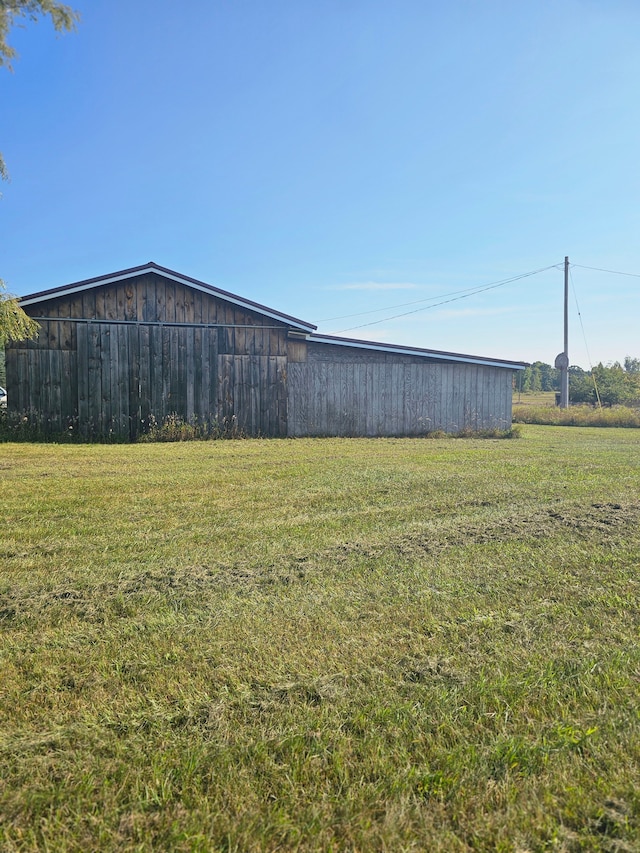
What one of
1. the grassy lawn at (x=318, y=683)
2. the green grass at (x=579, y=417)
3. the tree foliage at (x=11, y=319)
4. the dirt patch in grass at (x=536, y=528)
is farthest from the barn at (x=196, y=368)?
the dirt patch in grass at (x=536, y=528)

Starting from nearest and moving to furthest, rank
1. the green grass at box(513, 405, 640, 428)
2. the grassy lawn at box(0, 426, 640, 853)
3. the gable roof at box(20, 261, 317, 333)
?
the grassy lawn at box(0, 426, 640, 853)
the gable roof at box(20, 261, 317, 333)
the green grass at box(513, 405, 640, 428)

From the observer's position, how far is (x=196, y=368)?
11.9 metres

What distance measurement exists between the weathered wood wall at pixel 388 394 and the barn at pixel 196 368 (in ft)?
0.09

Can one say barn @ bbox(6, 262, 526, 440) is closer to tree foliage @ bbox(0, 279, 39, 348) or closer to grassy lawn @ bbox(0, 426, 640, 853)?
tree foliage @ bbox(0, 279, 39, 348)

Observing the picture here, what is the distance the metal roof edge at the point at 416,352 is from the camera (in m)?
13.0

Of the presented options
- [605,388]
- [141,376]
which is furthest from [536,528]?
[605,388]

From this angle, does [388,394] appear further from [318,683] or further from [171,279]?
[318,683]

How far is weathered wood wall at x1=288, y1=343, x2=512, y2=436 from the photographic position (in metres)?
13.0

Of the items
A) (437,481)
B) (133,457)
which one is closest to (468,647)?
(437,481)

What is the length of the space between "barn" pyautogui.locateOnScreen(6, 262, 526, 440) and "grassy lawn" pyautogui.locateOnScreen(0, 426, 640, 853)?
7.66 m

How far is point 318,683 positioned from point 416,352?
12483 millimetres

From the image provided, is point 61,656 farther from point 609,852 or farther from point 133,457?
point 133,457

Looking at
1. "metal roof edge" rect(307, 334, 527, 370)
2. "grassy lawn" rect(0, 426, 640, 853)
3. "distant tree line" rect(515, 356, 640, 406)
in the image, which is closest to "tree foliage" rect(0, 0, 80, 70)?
"grassy lawn" rect(0, 426, 640, 853)

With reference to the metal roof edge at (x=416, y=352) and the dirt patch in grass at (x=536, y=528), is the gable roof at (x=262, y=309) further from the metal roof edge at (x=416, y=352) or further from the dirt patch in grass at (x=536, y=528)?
the dirt patch in grass at (x=536, y=528)
